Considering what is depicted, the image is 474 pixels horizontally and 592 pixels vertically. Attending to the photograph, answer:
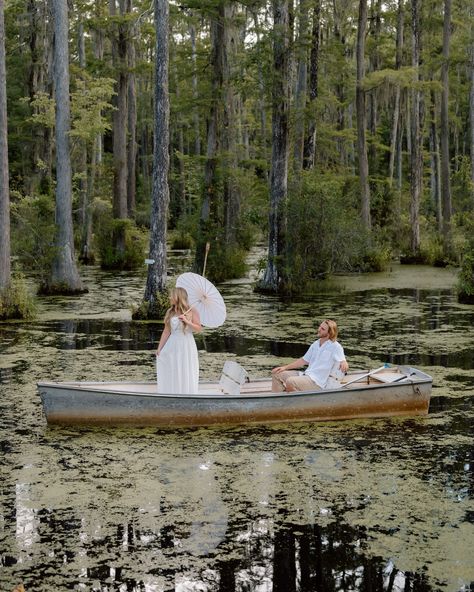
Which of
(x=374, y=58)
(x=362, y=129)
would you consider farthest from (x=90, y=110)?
(x=374, y=58)

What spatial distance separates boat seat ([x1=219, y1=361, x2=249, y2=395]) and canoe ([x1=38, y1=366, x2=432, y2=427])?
205mm

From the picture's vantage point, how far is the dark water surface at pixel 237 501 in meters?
5.07

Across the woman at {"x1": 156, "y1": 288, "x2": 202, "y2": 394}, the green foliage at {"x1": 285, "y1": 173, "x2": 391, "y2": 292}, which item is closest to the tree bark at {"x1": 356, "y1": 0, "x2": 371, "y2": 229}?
the green foliage at {"x1": 285, "y1": 173, "x2": 391, "y2": 292}

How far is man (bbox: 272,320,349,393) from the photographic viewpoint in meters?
→ 8.64

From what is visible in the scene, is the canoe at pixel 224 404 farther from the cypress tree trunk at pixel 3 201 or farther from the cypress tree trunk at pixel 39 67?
the cypress tree trunk at pixel 39 67

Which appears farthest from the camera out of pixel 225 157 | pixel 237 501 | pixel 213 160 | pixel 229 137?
pixel 229 137

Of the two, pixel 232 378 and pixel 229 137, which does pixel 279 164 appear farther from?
pixel 232 378

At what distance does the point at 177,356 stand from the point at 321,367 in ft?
4.61

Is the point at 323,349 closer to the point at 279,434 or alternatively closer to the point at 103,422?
the point at 279,434

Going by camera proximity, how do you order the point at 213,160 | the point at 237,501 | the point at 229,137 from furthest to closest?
the point at 229,137
the point at 213,160
the point at 237,501

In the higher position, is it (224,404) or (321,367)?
(321,367)

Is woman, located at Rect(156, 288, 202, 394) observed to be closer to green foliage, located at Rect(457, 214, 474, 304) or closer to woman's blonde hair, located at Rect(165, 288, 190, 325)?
woman's blonde hair, located at Rect(165, 288, 190, 325)

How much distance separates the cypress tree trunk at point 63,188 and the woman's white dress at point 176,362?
12185mm

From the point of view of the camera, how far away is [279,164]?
20609 millimetres
